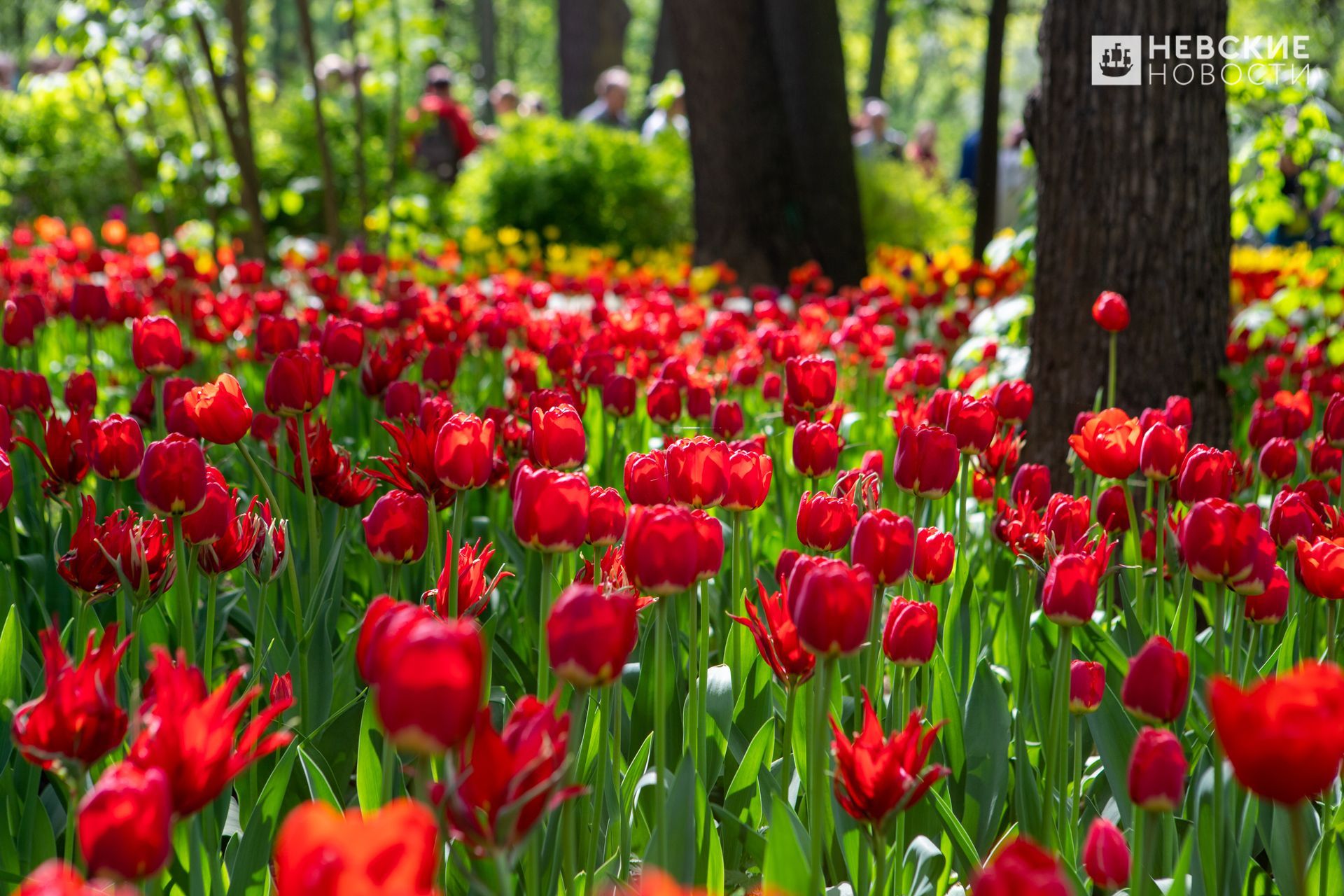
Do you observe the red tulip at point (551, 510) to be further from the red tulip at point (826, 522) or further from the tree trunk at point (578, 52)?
the tree trunk at point (578, 52)

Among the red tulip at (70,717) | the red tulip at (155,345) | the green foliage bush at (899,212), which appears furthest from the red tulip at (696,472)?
the green foliage bush at (899,212)

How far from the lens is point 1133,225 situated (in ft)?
10.7

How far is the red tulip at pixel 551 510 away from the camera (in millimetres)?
1252

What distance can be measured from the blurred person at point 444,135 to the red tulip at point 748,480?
296 inches

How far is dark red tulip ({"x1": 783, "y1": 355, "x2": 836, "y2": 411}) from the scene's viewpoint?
7.86 ft

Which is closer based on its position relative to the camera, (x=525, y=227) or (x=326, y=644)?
(x=326, y=644)

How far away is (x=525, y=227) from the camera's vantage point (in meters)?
10.4

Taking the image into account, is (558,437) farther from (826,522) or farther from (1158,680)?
(1158,680)

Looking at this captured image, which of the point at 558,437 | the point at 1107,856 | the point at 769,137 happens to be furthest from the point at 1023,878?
the point at 769,137

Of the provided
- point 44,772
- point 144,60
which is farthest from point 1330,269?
point 144,60

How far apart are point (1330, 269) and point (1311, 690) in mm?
3361

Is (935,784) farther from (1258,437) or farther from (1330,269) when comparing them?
(1330,269)

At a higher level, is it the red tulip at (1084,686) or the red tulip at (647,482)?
the red tulip at (647,482)

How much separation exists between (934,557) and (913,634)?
0.88 ft
